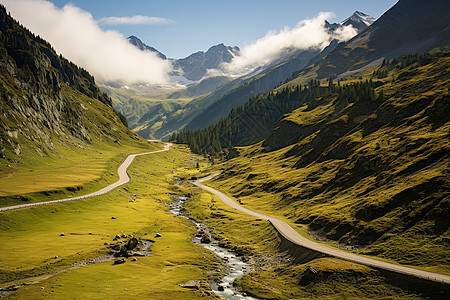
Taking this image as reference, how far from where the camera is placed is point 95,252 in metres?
74.1

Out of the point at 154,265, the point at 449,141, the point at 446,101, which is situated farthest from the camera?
the point at 446,101

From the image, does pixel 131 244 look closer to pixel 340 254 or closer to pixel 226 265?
pixel 226 265

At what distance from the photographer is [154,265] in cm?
7156

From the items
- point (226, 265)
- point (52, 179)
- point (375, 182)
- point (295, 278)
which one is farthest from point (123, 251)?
point (375, 182)

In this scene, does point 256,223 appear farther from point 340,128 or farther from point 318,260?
point 340,128

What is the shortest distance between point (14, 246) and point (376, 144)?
418 ft

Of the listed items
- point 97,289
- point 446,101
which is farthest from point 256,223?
point 446,101

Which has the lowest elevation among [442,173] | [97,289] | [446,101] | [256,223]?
[256,223]

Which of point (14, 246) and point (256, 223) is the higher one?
point (14, 246)

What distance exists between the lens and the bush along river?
6003cm

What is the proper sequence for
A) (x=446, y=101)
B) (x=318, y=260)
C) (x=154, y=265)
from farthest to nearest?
(x=446, y=101)
(x=154, y=265)
(x=318, y=260)

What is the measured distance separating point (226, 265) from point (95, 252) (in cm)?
3261

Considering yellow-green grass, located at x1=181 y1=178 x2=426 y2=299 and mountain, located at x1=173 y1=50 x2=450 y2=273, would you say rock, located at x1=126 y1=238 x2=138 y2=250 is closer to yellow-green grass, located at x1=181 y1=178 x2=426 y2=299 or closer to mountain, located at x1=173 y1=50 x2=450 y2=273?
yellow-green grass, located at x1=181 y1=178 x2=426 y2=299

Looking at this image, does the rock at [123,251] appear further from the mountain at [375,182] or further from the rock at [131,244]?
the mountain at [375,182]
